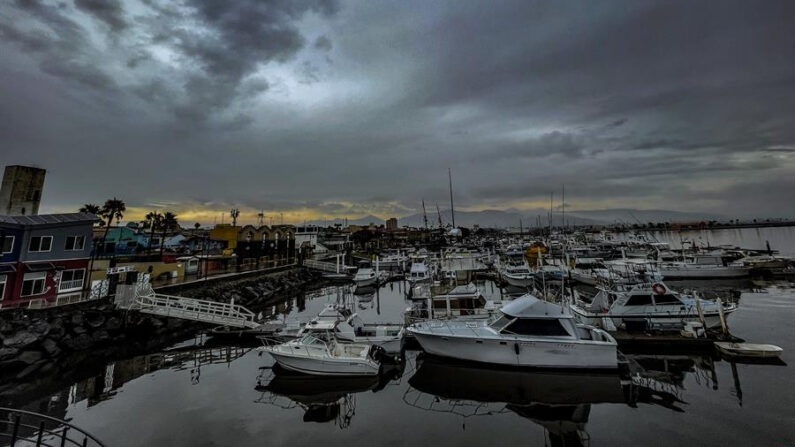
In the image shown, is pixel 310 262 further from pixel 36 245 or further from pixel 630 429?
pixel 630 429

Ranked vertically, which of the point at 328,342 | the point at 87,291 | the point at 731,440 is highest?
the point at 87,291

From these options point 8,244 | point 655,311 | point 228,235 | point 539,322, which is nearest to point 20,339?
point 8,244

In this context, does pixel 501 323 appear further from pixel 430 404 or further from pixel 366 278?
pixel 366 278

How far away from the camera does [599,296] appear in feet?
85.1

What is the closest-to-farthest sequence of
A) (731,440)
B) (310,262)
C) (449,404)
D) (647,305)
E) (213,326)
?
(731,440)
(449,404)
(647,305)
(213,326)
(310,262)

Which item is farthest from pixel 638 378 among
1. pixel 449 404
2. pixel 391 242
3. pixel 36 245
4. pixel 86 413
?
pixel 391 242

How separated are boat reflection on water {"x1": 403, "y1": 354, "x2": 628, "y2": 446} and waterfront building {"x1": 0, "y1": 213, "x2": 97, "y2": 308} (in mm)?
26664

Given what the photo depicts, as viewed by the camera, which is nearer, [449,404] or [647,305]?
[449,404]

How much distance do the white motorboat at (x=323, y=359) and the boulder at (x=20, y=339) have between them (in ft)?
48.6

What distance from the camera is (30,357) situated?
1911 cm

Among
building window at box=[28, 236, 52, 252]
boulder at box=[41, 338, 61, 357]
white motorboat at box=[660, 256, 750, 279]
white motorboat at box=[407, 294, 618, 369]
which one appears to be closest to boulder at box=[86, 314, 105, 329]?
boulder at box=[41, 338, 61, 357]

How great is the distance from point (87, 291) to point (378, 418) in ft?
86.5

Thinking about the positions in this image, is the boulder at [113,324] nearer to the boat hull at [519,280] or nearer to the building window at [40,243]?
the building window at [40,243]

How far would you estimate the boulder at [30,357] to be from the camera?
1884cm
